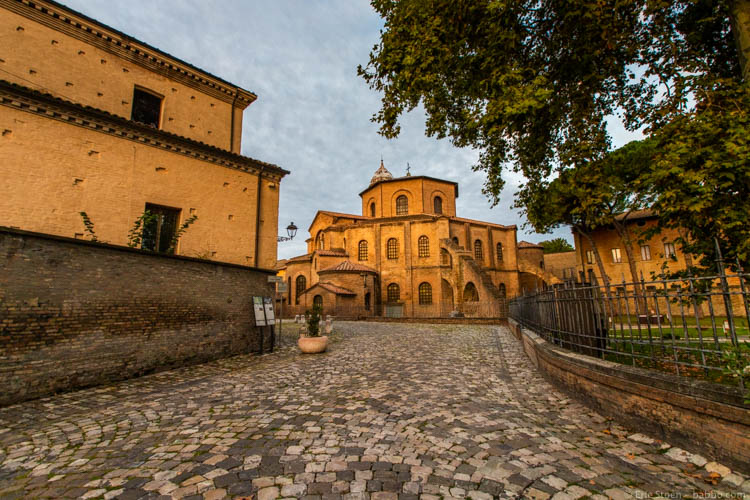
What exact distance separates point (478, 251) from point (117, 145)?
1327 inches

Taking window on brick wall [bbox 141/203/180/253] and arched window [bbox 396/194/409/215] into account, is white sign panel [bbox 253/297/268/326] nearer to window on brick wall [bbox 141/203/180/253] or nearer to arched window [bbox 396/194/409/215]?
window on brick wall [bbox 141/203/180/253]

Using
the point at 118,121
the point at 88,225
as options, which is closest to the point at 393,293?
the point at 118,121

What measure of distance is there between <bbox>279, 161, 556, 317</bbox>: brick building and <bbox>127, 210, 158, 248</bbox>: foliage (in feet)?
65.0

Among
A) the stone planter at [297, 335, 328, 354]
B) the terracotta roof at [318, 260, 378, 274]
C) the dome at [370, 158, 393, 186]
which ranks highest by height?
the dome at [370, 158, 393, 186]

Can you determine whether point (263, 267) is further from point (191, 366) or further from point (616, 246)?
point (616, 246)

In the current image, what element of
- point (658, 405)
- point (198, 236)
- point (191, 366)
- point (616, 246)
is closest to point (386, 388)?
point (658, 405)

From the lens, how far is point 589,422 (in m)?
4.55

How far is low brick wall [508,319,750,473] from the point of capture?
3.11m

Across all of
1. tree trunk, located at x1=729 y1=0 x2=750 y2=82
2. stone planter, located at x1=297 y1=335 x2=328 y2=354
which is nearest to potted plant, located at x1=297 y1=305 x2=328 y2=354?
stone planter, located at x1=297 y1=335 x2=328 y2=354

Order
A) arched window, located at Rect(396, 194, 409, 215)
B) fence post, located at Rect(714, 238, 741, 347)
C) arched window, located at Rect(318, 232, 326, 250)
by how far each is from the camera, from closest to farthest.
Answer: fence post, located at Rect(714, 238, 741, 347), arched window, located at Rect(318, 232, 326, 250), arched window, located at Rect(396, 194, 409, 215)

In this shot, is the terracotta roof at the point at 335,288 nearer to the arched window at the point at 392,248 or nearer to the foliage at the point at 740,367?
the arched window at the point at 392,248

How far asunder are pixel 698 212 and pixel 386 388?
5.71 metres

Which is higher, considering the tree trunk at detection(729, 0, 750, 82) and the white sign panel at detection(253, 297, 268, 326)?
the tree trunk at detection(729, 0, 750, 82)

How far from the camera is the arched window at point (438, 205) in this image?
38.8m
